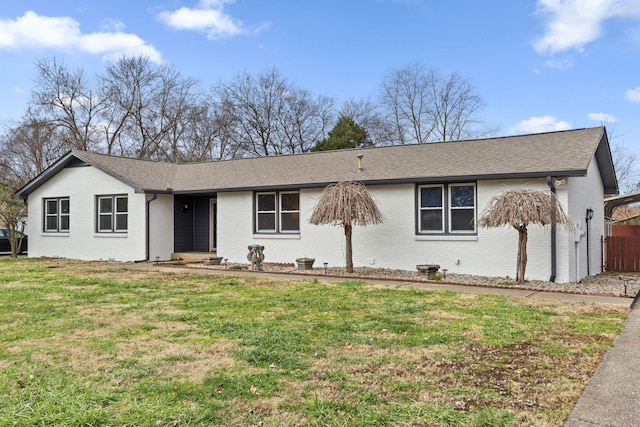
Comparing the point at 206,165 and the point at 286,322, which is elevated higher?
the point at 206,165

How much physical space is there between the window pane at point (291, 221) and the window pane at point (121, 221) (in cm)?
624

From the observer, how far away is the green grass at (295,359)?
3.57 m

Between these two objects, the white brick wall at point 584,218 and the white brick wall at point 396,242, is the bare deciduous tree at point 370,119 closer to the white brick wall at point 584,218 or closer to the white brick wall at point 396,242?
the white brick wall at point 584,218

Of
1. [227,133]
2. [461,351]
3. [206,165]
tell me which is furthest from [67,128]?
[461,351]

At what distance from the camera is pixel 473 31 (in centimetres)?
2256

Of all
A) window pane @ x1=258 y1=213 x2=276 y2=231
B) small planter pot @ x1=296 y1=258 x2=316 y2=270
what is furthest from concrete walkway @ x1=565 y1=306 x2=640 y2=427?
window pane @ x1=258 y1=213 x2=276 y2=231

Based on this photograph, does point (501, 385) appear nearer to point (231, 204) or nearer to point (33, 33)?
point (231, 204)

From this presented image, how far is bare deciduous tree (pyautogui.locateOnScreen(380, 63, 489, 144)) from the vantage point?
36125 millimetres

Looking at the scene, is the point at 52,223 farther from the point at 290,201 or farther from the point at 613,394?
the point at 613,394

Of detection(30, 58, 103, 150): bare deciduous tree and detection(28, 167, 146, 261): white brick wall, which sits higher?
detection(30, 58, 103, 150): bare deciduous tree

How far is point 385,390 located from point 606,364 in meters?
2.41

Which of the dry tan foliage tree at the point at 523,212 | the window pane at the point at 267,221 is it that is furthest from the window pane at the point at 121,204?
the dry tan foliage tree at the point at 523,212

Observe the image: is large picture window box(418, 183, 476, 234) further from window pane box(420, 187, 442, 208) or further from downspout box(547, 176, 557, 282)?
downspout box(547, 176, 557, 282)

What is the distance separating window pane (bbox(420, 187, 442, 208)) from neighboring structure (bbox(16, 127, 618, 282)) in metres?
0.03
